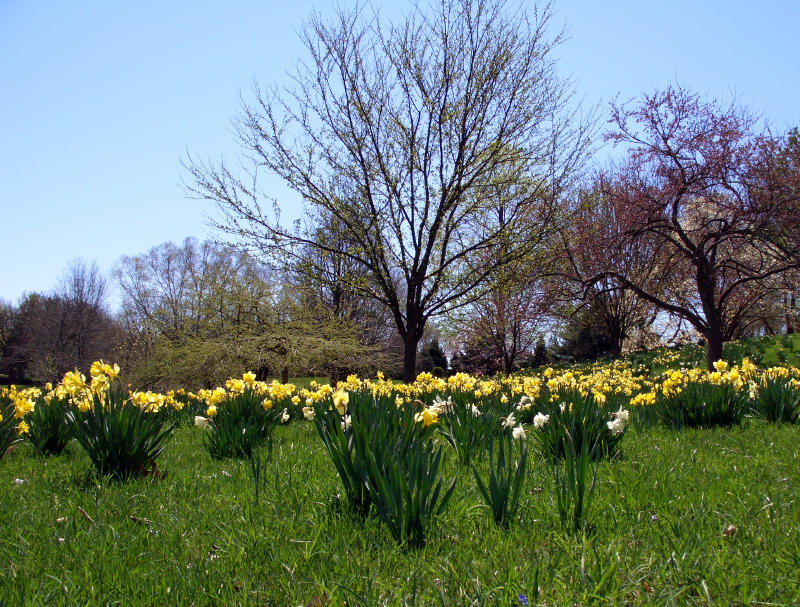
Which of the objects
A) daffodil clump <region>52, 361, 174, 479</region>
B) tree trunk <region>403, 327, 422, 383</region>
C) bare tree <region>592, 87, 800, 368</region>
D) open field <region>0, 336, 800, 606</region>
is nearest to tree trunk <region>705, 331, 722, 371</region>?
bare tree <region>592, 87, 800, 368</region>

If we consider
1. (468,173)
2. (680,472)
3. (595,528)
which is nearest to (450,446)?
(680,472)

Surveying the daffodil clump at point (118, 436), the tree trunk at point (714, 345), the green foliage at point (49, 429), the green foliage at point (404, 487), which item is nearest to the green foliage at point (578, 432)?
the green foliage at point (404, 487)

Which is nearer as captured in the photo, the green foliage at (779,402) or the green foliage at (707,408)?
the green foliage at (707,408)

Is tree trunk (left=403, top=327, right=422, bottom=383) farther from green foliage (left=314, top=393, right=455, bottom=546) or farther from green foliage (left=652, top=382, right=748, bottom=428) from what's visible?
green foliage (left=314, top=393, right=455, bottom=546)

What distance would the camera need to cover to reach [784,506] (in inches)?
82.1

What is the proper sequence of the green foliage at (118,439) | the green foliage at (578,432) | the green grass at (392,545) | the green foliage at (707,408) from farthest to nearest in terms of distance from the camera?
the green foliage at (707,408) < the green foliage at (578,432) < the green foliage at (118,439) < the green grass at (392,545)

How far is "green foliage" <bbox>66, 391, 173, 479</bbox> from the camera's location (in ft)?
9.39

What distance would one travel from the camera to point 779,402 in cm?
444

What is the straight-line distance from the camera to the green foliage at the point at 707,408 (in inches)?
170

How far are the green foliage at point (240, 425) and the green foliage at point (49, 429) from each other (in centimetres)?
114

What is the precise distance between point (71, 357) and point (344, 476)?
3141 cm

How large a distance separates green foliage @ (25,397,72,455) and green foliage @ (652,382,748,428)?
17.1 ft

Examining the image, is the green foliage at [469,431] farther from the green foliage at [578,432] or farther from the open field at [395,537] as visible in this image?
the green foliage at [578,432]

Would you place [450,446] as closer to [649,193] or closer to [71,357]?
[649,193]
